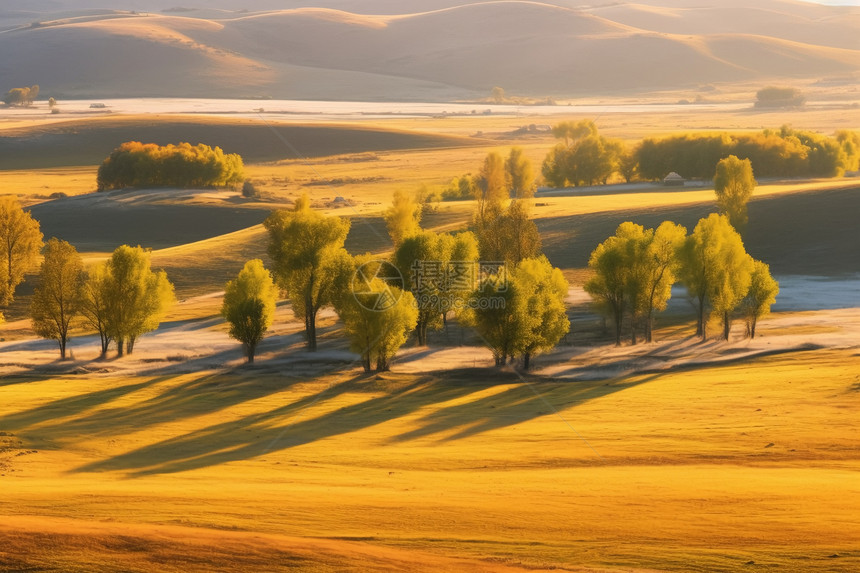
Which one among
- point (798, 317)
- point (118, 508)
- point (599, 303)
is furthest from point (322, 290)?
point (118, 508)

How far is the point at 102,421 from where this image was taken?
176 ft

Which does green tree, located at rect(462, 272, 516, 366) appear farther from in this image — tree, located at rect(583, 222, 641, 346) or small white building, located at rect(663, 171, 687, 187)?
small white building, located at rect(663, 171, 687, 187)

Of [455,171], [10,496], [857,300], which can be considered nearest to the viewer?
[10,496]

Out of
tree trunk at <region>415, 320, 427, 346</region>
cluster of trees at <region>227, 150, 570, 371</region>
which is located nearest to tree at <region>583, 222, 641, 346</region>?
cluster of trees at <region>227, 150, 570, 371</region>

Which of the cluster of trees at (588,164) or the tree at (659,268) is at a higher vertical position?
the cluster of trees at (588,164)

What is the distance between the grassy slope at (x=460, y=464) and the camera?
102ft

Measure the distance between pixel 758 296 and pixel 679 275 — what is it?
→ 6.18 m

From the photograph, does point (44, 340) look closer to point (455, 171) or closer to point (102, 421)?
point (102, 421)

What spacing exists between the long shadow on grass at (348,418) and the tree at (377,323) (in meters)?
2.21

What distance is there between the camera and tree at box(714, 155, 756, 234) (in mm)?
108250

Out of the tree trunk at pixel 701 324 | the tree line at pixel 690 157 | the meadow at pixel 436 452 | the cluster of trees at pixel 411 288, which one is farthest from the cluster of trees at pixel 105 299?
the tree line at pixel 690 157

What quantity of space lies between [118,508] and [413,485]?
443 inches

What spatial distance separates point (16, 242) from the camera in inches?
3903

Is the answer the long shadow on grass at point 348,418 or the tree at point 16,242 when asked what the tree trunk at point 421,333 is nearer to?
the long shadow on grass at point 348,418
